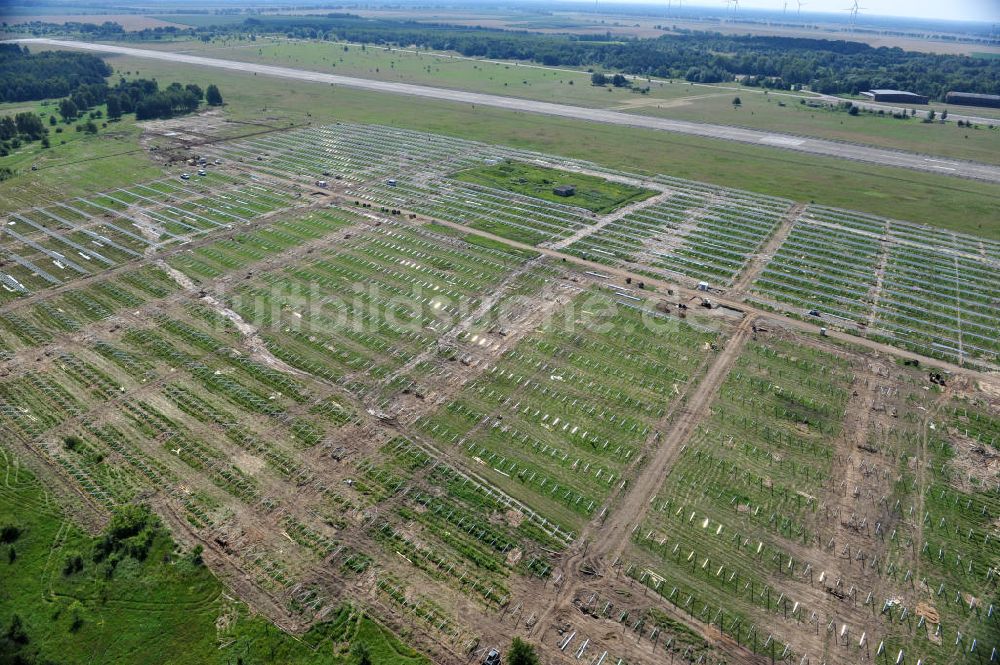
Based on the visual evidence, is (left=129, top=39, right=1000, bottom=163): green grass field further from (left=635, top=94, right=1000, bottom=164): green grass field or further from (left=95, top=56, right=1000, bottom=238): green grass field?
(left=95, top=56, right=1000, bottom=238): green grass field

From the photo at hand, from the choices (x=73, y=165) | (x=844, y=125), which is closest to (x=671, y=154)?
(x=844, y=125)

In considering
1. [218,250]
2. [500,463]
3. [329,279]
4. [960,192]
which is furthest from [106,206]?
[960,192]

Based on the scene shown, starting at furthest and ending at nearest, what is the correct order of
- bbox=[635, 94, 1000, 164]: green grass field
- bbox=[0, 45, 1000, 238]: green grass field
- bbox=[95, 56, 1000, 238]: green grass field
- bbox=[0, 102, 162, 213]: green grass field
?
bbox=[635, 94, 1000, 164]: green grass field
bbox=[95, 56, 1000, 238]: green grass field
bbox=[0, 45, 1000, 238]: green grass field
bbox=[0, 102, 162, 213]: green grass field

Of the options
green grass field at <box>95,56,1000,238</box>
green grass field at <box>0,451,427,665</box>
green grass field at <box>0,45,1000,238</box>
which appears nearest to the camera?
green grass field at <box>0,451,427,665</box>

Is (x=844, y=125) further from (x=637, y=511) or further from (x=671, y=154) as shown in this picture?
(x=637, y=511)

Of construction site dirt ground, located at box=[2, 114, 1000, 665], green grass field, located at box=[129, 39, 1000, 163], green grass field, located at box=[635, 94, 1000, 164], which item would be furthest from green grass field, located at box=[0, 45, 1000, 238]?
construction site dirt ground, located at box=[2, 114, 1000, 665]

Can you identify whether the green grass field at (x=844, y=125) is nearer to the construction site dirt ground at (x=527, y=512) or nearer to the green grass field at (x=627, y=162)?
the green grass field at (x=627, y=162)

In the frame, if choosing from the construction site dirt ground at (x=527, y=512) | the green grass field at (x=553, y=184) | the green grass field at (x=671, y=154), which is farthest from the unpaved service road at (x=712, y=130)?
the construction site dirt ground at (x=527, y=512)
